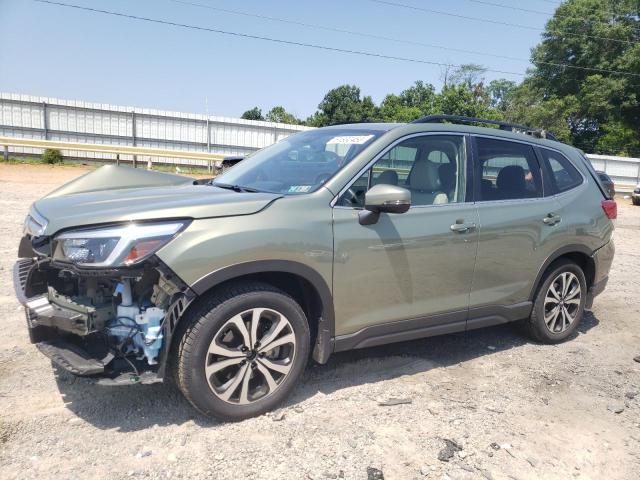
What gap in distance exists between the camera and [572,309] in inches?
187

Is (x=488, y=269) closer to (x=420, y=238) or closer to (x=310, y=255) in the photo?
(x=420, y=238)

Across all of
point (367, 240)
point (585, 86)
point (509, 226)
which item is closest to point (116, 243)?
point (367, 240)

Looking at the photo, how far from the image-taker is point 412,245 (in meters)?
3.47

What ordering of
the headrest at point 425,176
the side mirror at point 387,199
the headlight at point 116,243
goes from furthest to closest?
the headrest at point 425,176
the side mirror at point 387,199
the headlight at point 116,243

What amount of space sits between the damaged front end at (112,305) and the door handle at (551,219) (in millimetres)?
3020

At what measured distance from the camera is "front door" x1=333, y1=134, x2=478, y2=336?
10.7 feet

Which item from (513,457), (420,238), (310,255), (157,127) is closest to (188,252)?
(310,255)

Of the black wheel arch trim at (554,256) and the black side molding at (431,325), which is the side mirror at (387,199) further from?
the black wheel arch trim at (554,256)

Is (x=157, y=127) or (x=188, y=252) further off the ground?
(x=157, y=127)

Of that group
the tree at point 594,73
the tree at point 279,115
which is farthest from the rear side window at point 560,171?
the tree at point 279,115

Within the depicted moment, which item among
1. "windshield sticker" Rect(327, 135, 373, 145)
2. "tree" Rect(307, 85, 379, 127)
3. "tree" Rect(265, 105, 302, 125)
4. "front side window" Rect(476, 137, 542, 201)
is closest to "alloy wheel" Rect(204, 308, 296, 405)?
"windshield sticker" Rect(327, 135, 373, 145)

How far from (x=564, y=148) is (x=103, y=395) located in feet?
14.5

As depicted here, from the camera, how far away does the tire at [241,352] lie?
281cm

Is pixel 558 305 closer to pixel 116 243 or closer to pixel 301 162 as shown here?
pixel 301 162
